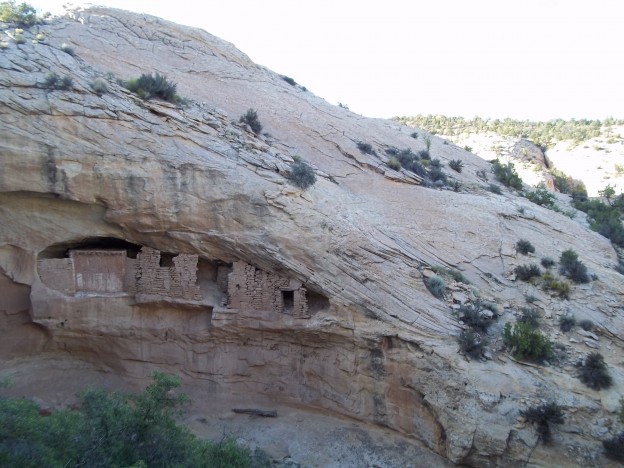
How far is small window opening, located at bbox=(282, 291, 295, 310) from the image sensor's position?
1260 cm

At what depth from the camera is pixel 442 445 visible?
10.6 meters

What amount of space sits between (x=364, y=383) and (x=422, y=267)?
2.96m

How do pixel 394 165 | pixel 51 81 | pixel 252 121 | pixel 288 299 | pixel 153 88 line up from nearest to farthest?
pixel 51 81
pixel 288 299
pixel 153 88
pixel 252 121
pixel 394 165

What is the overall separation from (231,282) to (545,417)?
6.81 meters

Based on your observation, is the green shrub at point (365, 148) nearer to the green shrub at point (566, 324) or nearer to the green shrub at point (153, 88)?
the green shrub at point (153, 88)

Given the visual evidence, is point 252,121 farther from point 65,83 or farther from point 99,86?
point 65,83

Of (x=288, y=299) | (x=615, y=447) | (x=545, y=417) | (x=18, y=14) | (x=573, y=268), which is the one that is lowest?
(x=615, y=447)

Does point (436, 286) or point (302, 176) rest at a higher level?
point (302, 176)

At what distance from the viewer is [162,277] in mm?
12320

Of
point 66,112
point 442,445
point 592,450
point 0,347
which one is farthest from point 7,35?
point 592,450

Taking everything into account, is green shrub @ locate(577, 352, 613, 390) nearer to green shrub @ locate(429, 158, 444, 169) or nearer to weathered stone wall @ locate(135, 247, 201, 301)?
weathered stone wall @ locate(135, 247, 201, 301)

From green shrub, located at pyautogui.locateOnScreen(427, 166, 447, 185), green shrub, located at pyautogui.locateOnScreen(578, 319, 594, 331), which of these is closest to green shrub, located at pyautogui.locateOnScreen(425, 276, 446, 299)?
green shrub, located at pyautogui.locateOnScreen(578, 319, 594, 331)

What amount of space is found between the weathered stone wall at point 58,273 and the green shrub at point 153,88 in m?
4.28

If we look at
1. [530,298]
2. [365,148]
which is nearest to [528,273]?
[530,298]
